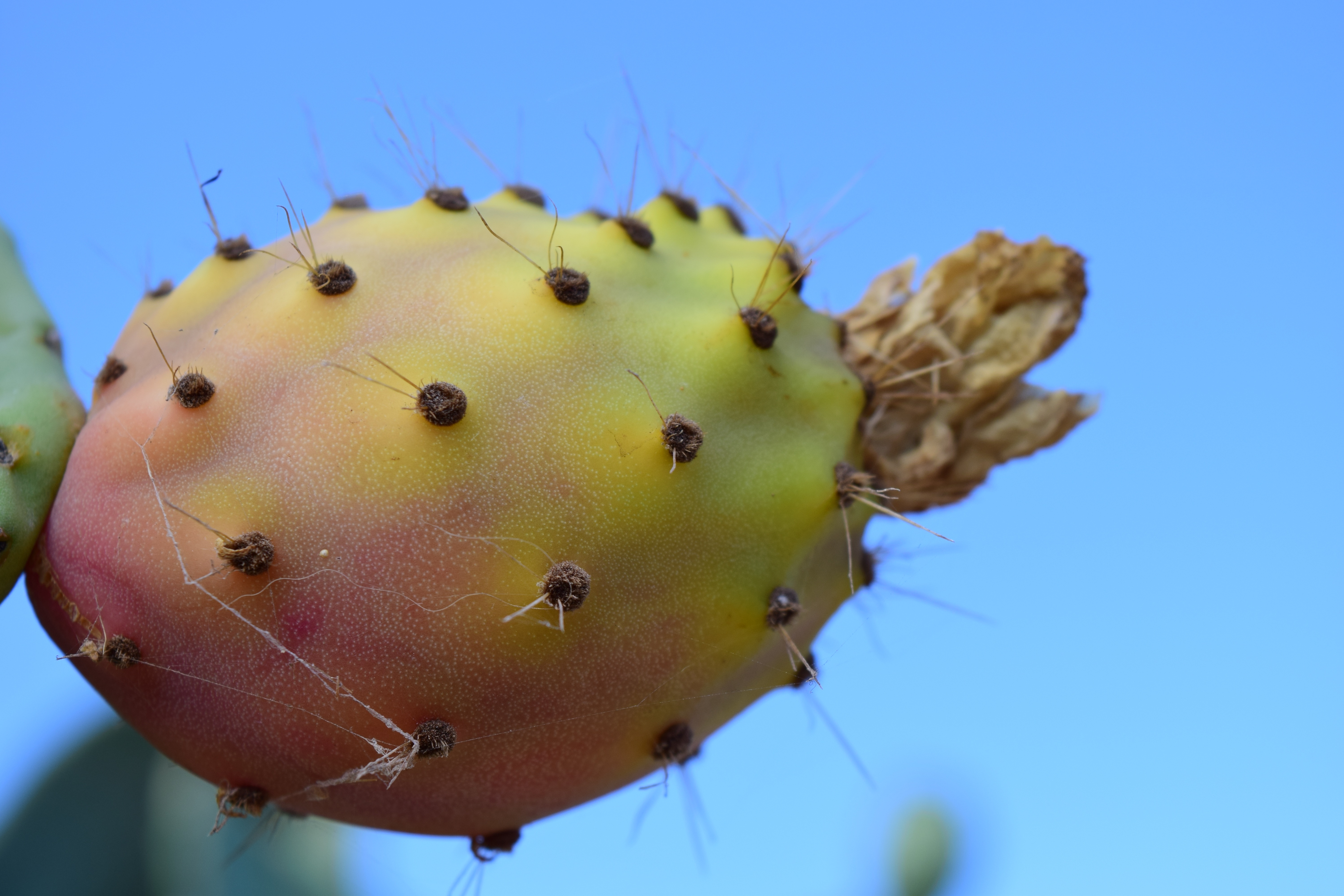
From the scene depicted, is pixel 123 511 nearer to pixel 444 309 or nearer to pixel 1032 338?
pixel 444 309

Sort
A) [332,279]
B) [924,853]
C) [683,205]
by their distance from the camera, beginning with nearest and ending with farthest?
[332,279]
[683,205]
[924,853]

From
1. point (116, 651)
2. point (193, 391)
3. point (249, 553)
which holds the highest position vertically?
point (193, 391)

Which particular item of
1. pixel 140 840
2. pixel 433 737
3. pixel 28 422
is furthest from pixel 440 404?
pixel 140 840

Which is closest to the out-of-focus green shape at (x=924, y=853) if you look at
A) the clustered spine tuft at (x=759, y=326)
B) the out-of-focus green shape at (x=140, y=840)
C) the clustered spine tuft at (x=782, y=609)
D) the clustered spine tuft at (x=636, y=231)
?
the out-of-focus green shape at (x=140, y=840)

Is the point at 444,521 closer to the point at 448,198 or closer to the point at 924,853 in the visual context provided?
the point at 448,198

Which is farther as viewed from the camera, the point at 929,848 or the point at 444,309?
the point at 929,848

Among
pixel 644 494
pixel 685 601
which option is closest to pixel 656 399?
pixel 644 494
